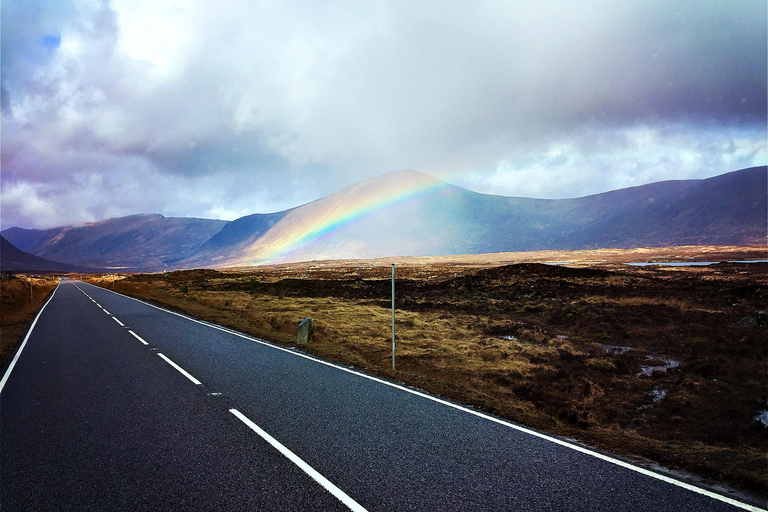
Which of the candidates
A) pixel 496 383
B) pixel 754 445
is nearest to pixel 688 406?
pixel 754 445

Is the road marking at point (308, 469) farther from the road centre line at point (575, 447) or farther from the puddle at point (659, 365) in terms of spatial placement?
the puddle at point (659, 365)

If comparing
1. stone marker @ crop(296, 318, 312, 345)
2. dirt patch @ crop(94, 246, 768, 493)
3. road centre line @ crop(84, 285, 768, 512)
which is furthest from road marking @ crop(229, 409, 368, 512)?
stone marker @ crop(296, 318, 312, 345)

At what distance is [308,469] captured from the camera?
5156 mm

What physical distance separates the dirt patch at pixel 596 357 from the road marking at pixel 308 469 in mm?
4262

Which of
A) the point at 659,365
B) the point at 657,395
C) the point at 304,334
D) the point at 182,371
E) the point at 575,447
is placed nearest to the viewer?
the point at 575,447

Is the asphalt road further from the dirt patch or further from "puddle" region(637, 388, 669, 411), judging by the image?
"puddle" region(637, 388, 669, 411)

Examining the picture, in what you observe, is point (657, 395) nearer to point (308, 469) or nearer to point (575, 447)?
point (575, 447)

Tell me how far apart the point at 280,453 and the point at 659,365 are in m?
14.7

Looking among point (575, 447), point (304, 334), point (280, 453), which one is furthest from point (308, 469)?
point (304, 334)

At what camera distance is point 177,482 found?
4.91 meters

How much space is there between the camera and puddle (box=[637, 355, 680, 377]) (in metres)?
13.5

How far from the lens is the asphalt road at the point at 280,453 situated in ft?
14.9

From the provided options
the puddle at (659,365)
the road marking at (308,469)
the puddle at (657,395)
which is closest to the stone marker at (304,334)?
the road marking at (308,469)

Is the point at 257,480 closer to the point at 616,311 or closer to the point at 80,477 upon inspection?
the point at 80,477
